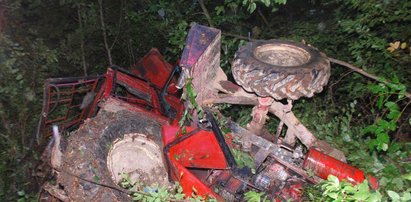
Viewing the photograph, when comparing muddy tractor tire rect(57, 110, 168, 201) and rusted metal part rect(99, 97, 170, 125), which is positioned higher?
rusted metal part rect(99, 97, 170, 125)

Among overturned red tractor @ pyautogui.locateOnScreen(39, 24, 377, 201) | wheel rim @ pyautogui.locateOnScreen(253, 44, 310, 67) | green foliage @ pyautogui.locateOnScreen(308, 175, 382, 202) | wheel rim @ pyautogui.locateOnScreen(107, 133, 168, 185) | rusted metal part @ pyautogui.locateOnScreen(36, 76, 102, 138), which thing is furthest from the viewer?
rusted metal part @ pyautogui.locateOnScreen(36, 76, 102, 138)

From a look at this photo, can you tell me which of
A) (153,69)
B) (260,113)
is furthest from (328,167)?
(153,69)

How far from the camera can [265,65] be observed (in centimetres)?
278

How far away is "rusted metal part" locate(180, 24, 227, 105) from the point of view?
2852 millimetres

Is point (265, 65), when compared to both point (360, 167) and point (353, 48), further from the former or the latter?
point (353, 48)

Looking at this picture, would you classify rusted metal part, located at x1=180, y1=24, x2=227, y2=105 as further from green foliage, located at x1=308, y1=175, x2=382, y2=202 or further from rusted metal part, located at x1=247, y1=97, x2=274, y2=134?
green foliage, located at x1=308, y1=175, x2=382, y2=202

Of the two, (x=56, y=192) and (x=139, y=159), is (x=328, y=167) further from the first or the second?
(x=56, y=192)

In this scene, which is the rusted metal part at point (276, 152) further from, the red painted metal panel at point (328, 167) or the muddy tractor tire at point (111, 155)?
the muddy tractor tire at point (111, 155)

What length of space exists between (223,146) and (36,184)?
214 centimetres

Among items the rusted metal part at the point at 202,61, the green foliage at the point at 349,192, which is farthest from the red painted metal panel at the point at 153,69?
the green foliage at the point at 349,192

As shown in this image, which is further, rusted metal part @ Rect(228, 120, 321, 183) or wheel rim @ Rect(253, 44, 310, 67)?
wheel rim @ Rect(253, 44, 310, 67)

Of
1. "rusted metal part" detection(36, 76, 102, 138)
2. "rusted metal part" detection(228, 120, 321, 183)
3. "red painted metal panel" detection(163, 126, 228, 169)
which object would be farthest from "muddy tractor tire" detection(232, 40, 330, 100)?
"rusted metal part" detection(36, 76, 102, 138)

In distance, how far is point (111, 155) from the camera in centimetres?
335

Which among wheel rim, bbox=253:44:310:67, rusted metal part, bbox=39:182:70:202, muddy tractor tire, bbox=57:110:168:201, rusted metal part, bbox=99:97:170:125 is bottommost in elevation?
rusted metal part, bbox=39:182:70:202
